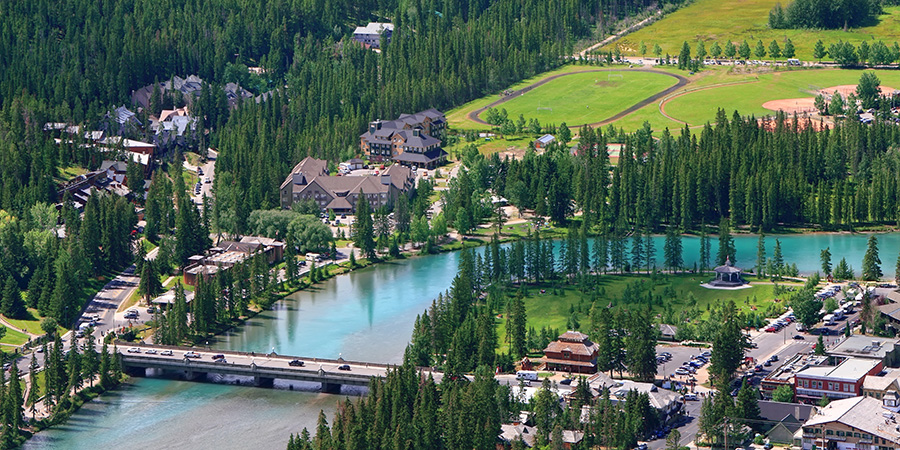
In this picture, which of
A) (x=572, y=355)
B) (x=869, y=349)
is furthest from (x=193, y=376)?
(x=869, y=349)

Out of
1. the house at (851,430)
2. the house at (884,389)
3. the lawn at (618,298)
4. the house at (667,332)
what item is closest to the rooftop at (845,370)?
the house at (884,389)

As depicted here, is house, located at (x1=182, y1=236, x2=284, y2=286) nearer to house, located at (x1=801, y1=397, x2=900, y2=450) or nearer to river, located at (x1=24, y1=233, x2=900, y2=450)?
river, located at (x1=24, y1=233, x2=900, y2=450)

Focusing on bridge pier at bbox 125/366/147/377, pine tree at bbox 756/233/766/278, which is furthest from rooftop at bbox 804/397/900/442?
bridge pier at bbox 125/366/147/377

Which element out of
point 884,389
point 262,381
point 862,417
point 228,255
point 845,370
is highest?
point 228,255

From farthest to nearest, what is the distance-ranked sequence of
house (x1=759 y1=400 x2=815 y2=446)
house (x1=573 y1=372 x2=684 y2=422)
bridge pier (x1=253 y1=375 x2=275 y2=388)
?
bridge pier (x1=253 y1=375 x2=275 y2=388) < house (x1=573 y1=372 x2=684 y2=422) < house (x1=759 y1=400 x2=815 y2=446)

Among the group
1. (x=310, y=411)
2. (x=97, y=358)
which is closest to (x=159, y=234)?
(x=97, y=358)

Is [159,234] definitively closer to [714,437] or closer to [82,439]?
[82,439]

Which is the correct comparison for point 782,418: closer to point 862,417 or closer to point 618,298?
point 862,417
